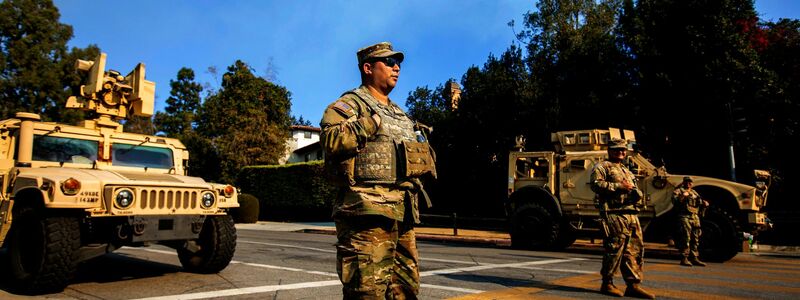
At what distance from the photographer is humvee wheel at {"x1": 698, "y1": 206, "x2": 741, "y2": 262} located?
1011 centimetres

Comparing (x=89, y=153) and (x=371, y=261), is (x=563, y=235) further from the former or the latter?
(x=371, y=261)

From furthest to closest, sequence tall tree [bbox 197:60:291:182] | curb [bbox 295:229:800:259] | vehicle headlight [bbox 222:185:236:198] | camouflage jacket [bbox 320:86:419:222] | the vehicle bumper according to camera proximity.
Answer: tall tree [bbox 197:60:291:182], curb [bbox 295:229:800:259], the vehicle bumper, vehicle headlight [bbox 222:185:236:198], camouflage jacket [bbox 320:86:419:222]

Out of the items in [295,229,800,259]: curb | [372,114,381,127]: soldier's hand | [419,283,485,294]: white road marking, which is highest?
[372,114,381,127]: soldier's hand

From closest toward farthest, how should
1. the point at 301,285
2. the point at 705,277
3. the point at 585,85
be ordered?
1. the point at 301,285
2. the point at 705,277
3. the point at 585,85

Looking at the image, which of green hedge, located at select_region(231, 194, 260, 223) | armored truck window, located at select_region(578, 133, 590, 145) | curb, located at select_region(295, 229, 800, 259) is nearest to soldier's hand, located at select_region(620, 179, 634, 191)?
Answer: curb, located at select_region(295, 229, 800, 259)

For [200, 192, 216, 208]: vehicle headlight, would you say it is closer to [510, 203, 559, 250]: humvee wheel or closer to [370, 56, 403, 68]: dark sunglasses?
[370, 56, 403, 68]: dark sunglasses

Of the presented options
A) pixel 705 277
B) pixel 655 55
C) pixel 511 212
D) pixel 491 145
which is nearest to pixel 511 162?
pixel 511 212

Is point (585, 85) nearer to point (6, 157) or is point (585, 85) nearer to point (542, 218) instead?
point (542, 218)

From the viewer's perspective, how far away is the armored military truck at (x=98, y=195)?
5.91m

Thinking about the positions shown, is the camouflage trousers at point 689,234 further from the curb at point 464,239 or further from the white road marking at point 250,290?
the white road marking at point 250,290

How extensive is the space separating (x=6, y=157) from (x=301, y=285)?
420 cm

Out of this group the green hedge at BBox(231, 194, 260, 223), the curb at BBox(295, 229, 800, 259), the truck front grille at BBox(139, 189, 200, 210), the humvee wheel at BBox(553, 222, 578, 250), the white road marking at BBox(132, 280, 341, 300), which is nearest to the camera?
the white road marking at BBox(132, 280, 341, 300)

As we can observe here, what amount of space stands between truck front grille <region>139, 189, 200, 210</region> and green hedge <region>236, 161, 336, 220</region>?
17474 mm

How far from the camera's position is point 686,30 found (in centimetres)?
1662
